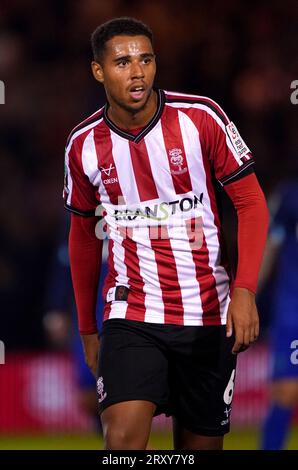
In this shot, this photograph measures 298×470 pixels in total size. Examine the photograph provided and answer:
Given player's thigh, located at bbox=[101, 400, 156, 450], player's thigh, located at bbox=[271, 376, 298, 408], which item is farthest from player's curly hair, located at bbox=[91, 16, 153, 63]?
player's thigh, located at bbox=[271, 376, 298, 408]

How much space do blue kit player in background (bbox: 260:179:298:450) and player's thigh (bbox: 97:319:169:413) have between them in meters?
2.13

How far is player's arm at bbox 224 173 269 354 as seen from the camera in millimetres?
3754

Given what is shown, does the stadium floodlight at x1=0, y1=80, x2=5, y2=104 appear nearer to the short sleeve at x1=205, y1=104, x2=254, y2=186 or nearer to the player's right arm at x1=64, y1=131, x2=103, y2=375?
the player's right arm at x1=64, y1=131, x2=103, y2=375

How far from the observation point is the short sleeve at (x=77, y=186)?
4.21 m

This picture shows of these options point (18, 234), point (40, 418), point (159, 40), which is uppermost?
point (159, 40)

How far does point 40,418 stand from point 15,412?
0.56 feet

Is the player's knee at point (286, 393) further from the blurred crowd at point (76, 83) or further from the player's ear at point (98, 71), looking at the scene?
the player's ear at point (98, 71)

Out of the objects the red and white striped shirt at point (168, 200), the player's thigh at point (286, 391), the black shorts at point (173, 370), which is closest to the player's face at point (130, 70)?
the red and white striped shirt at point (168, 200)

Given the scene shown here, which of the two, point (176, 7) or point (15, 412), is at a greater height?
point (176, 7)
